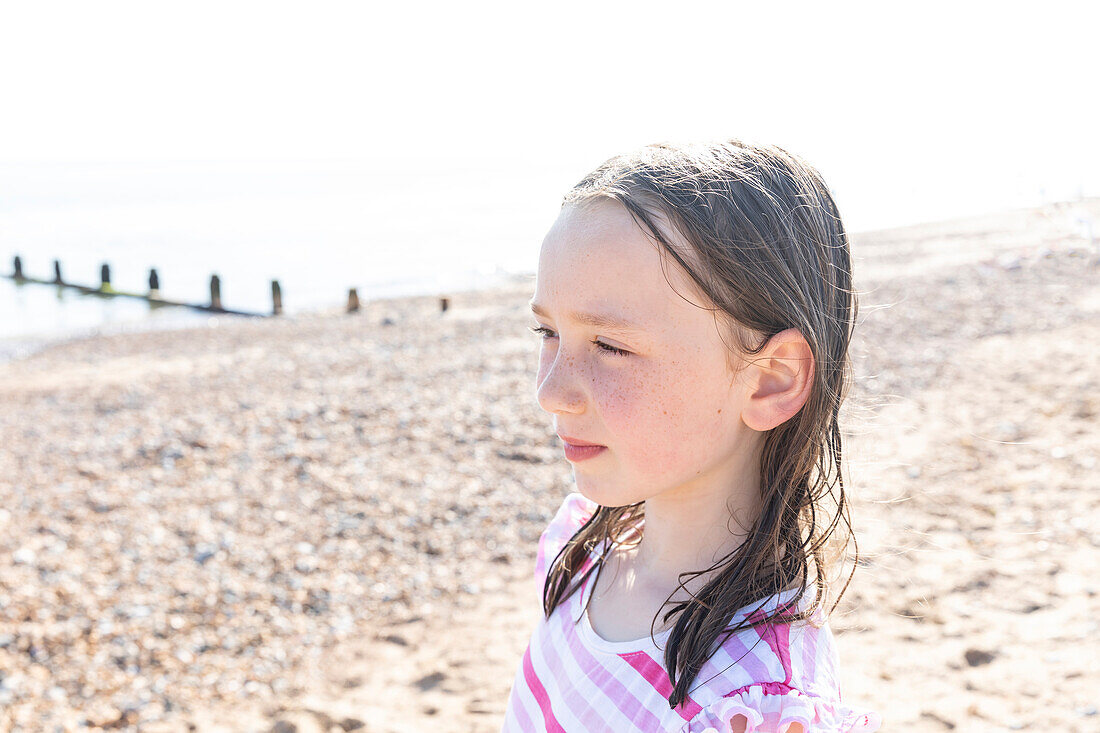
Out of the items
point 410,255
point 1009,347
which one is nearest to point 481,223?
point 410,255

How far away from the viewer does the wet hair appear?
53.6 inches

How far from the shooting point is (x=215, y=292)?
21125 millimetres

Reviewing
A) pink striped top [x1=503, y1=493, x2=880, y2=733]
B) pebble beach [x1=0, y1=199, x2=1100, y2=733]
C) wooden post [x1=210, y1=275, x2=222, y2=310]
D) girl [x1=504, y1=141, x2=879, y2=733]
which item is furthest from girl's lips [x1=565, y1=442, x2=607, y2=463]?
wooden post [x1=210, y1=275, x2=222, y2=310]

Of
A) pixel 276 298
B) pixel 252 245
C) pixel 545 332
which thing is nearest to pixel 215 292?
pixel 276 298

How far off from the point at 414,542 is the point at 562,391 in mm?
4502

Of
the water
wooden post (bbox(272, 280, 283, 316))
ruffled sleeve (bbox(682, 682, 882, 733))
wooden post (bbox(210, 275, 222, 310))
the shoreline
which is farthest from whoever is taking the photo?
the water

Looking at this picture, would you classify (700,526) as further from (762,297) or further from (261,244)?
(261,244)

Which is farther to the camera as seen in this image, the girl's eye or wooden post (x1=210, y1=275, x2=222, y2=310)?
A: wooden post (x1=210, y1=275, x2=222, y2=310)

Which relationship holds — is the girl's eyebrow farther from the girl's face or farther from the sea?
the sea

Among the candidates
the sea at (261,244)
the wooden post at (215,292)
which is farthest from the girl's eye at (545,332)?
the wooden post at (215,292)

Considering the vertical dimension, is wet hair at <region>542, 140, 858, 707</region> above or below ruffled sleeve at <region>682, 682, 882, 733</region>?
above

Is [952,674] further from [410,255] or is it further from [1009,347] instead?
[410,255]

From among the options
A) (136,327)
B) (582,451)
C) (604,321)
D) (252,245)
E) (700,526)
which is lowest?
(136,327)

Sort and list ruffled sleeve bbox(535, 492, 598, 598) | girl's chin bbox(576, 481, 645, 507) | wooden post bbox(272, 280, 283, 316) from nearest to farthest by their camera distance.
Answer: girl's chin bbox(576, 481, 645, 507)
ruffled sleeve bbox(535, 492, 598, 598)
wooden post bbox(272, 280, 283, 316)
